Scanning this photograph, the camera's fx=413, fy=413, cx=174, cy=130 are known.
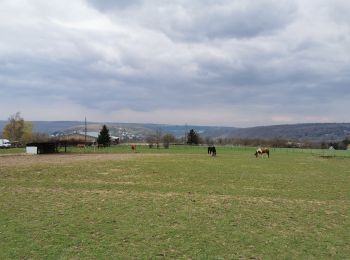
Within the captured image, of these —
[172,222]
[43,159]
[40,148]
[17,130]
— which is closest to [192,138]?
[17,130]

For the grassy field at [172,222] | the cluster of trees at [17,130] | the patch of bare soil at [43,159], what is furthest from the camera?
the cluster of trees at [17,130]

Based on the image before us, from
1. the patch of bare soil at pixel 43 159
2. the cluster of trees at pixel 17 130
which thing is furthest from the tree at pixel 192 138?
the patch of bare soil at pixel 43 159

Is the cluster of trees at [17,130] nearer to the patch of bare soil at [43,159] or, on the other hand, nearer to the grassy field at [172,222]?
the patch of bare soil at [43,159]

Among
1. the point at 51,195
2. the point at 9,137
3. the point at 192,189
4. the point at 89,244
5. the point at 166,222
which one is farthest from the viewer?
the point at 9,137

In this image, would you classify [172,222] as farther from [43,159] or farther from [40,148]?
[40,148]

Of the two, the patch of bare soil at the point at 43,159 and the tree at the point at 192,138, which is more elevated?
the tree at the point at 192,138

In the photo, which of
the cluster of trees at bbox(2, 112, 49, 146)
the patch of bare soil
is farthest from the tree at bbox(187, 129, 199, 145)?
the patch of bare soil

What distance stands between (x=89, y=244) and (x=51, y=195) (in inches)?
315

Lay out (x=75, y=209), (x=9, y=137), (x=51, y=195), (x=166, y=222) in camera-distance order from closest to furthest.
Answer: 1. (x=166, y=222)
2. (x=75, y=209)
3. (x=51, y=195)
4. (x=9, y=137)

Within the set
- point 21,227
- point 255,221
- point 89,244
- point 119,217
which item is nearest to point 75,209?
point 119,217

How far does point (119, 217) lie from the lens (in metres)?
11.9

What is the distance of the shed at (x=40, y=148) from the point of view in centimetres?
6013

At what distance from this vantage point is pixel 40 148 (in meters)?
61.8

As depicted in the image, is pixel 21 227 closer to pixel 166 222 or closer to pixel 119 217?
pixel 119 217
